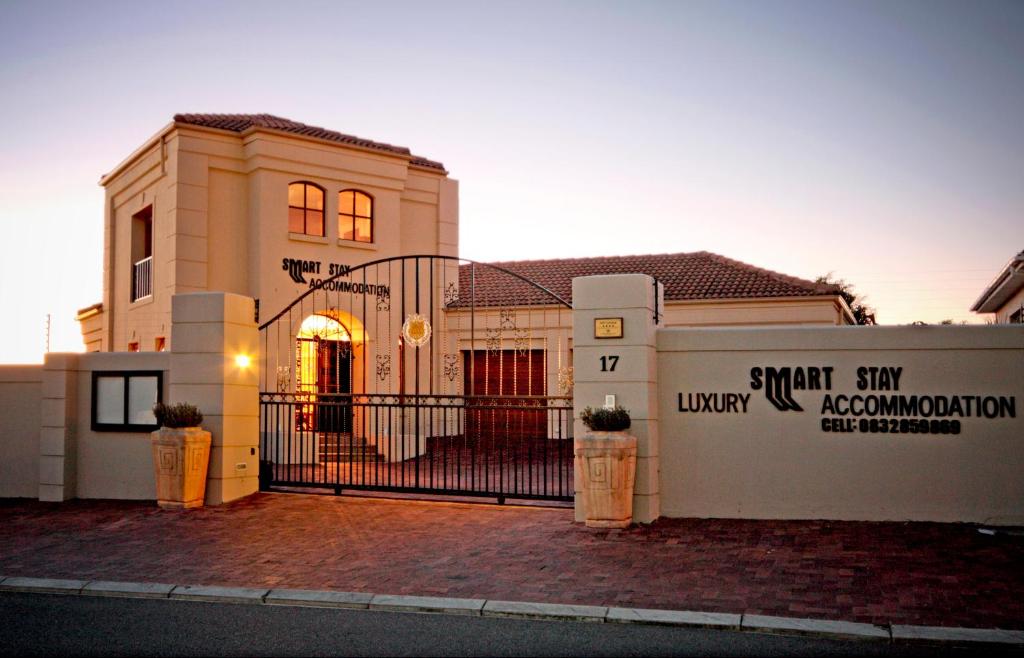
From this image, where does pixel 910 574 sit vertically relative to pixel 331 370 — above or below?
below

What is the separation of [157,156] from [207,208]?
1.86 meters

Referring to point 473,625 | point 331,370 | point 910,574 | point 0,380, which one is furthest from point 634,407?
point 331,370

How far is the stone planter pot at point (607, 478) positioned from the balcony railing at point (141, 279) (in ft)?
47.9

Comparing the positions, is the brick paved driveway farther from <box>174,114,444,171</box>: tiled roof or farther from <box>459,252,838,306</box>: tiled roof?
<box>459,252,838,306</box>: tiled roof

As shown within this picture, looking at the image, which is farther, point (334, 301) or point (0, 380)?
point (334, 301)

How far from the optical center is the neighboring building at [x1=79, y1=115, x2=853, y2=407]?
20.4 metres

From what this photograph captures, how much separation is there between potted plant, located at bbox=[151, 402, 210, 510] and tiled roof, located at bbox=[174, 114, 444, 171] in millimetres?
9295

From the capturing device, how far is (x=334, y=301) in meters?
21.5

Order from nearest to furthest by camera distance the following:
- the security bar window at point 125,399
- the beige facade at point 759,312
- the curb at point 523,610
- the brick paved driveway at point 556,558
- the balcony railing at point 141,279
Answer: the curb at point 523,610 → the brick paved driveway at point 556,558 → the security bar window at point 125,399 → the balcony railing at point 141,279 → the beige facade at point 759,312

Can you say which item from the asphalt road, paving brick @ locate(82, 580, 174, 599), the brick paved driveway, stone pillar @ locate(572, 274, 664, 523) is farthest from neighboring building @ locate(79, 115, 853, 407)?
the asphalt road

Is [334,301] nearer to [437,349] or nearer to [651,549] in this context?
[437,349]

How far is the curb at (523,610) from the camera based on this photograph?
670 cm

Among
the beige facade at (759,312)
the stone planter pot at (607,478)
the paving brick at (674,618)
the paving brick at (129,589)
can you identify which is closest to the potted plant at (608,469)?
the stone planter pot at (607,478)

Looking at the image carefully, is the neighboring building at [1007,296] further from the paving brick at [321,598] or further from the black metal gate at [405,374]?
the paving brick at [321,598]
